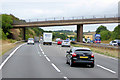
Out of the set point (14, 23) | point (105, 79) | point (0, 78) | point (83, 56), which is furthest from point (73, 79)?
point (14, 23)

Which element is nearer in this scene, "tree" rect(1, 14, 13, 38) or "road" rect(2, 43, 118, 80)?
"road" rect(2, 43, 118, 80)

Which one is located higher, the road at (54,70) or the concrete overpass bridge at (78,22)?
the concrete overpass bridge at (78,22)

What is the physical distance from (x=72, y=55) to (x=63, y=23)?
5119cm

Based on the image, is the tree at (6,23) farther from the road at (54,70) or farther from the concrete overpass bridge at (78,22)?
the road at (54,70)

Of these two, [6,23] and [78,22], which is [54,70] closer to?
[78,22]

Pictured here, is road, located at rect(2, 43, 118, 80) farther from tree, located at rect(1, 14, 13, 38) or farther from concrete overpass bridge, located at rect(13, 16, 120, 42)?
tree, located at rect(1, 14, 13, 38)

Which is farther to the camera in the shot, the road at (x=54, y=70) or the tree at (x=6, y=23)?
the tree at (x=6, y=23)

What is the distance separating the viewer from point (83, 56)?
680 inches

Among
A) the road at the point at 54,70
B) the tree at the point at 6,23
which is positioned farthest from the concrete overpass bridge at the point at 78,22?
the road at the point at 54,70

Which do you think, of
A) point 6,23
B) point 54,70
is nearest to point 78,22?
point 6,23

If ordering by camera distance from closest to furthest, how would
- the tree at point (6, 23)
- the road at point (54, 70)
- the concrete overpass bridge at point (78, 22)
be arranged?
the road at point (54, 70)
the concrete overpass bridge at point (78, 22)
the tree at point (6, 23)

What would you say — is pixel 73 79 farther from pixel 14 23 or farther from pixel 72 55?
pixel 14 23

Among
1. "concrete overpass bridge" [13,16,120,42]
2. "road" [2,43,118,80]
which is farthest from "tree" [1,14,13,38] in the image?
"road" [2,43,118,80]

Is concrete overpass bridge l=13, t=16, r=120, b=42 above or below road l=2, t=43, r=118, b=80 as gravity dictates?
above
